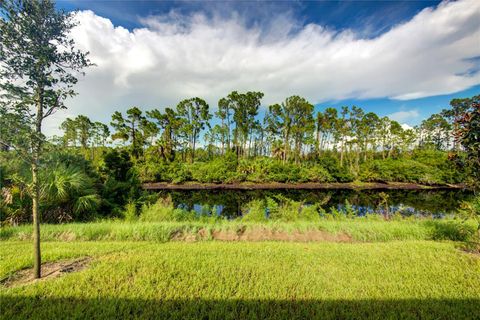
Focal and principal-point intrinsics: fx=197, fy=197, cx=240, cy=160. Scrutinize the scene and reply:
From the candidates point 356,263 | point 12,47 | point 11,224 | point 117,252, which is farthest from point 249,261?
point 11,224

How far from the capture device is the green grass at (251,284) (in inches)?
97.7

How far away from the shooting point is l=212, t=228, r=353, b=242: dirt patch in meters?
5.54

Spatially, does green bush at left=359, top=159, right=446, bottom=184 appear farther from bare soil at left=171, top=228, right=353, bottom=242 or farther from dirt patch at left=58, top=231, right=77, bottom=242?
dirt patch at left=58, top=231, right=77, bottom=242

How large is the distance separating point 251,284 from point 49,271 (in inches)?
136

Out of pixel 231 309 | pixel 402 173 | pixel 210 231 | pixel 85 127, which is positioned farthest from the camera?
pixel 85 127

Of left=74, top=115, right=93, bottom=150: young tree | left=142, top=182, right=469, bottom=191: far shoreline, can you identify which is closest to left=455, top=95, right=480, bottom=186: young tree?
left=142, top=182, right=469, bottom=191: far shoreline

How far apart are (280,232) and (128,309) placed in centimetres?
425

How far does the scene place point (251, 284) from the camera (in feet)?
10.1

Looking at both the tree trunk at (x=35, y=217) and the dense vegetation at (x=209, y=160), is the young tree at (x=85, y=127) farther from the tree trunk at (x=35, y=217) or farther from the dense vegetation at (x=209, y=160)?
the tree trunk at (x=35, y=217)

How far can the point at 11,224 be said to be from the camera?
6.50 m

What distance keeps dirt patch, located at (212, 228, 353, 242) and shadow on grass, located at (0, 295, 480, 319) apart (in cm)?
282

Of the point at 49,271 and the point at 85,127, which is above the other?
the point at 85,127

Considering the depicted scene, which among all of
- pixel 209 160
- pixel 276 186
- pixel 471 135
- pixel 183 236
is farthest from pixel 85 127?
pixel 471 135

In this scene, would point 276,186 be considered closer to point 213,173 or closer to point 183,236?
point 213,173
